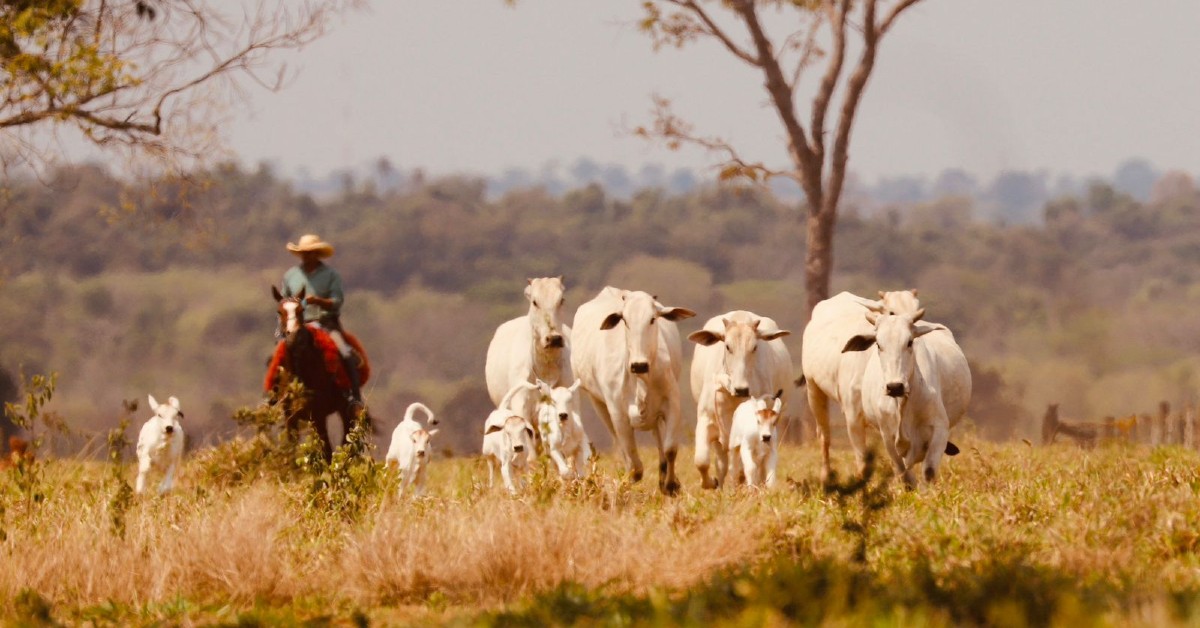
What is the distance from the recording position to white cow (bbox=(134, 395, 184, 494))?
1653 centimetres

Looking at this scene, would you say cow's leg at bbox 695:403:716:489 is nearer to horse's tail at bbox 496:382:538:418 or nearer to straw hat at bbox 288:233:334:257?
horse's tail at bbox 496:382:538:418

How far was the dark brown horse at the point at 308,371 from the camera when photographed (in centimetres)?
1537

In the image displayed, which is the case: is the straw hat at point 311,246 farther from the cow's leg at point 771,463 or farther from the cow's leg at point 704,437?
→ the cow's leg at point 771,463

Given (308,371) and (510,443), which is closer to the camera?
(510,443)

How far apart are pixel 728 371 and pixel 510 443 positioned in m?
1.92

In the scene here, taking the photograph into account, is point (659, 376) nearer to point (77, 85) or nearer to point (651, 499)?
point (651, 499)

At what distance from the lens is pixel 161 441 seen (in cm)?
1656

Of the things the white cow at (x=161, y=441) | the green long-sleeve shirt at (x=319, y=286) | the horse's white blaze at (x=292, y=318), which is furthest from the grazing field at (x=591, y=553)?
the green long-sleeve shirt at (x=319, y=286)

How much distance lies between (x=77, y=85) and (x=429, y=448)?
5601mm

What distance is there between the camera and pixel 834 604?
23.0 feet

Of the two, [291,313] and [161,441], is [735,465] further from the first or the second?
[161,441]

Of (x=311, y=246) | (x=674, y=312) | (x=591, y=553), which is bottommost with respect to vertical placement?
(x=591, y=553)

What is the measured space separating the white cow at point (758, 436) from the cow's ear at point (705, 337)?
1061 millimetres

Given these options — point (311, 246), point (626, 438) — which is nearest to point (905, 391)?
point (626, 438)
